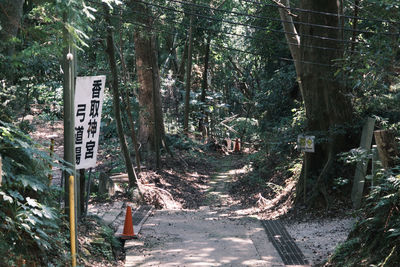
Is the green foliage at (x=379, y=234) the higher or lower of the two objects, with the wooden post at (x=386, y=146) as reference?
lower

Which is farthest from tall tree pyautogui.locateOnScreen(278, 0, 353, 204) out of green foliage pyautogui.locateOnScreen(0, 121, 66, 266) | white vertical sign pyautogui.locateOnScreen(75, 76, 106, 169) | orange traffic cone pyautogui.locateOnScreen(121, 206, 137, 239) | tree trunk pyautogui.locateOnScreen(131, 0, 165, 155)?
green foliage pyautogui.locateOnScreen(0, 121, 66, 266)

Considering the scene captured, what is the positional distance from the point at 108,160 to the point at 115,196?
8.02 m

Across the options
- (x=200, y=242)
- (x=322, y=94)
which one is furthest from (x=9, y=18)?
(x=322, y=94)

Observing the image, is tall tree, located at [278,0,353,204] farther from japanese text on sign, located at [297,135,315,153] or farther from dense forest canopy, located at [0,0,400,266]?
japanese text on sign, located at [297,135,315,153]

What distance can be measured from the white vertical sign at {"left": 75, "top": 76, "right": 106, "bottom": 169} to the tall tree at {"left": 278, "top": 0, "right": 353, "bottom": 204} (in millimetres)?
6891

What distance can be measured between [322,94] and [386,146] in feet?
20.4

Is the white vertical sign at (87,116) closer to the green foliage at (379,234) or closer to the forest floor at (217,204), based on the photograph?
the forest floor at (217,204)

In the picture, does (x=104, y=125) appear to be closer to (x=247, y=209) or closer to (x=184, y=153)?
(x=184, y=153)

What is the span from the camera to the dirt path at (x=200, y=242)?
9.48m

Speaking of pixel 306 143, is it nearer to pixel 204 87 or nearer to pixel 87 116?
pixel 87 116

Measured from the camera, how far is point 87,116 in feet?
32.1

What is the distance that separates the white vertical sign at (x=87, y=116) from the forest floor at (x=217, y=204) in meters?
1.00

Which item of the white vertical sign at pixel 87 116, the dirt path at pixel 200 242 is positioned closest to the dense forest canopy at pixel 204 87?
the white vertical sign at pixel 87 116

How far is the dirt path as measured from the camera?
31.1ft
